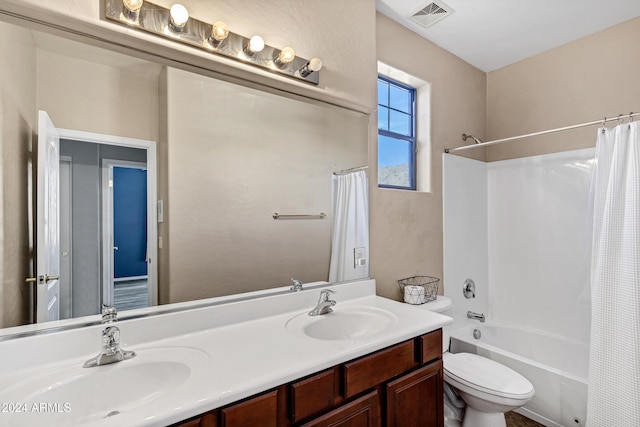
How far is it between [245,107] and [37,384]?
1.21 metres

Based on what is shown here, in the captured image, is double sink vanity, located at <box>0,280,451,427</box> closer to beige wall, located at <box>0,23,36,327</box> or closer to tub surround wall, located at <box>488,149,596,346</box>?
beige wall, located at <box>0,23,36,327</box>

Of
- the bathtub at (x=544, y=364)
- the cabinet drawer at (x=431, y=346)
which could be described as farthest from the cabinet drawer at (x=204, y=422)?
the bathtub at (x=544, y=364)

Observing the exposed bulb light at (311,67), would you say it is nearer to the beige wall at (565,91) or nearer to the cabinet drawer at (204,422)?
the cabinet drawer at (204,422)

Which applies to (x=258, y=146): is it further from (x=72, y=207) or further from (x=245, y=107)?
(x=72, y=207)

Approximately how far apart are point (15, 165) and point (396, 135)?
6.84 feet

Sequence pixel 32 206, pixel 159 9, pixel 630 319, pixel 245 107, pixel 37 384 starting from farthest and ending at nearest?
pixel 630 319 < pixel 245 107 < pixel 159 9 < pixel 32 206 < pixel 37 384

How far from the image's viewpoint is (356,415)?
1124 mm

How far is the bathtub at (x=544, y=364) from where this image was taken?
187 cm

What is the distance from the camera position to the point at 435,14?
2080 millimetres

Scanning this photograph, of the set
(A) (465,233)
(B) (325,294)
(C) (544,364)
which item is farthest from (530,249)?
(B) (325,294)

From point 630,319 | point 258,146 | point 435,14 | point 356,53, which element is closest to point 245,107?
point 258,146

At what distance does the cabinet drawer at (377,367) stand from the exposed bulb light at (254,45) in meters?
1.35

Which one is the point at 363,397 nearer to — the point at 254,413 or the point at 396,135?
the point at 254,413

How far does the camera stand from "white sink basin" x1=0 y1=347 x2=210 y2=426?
2.61ft
